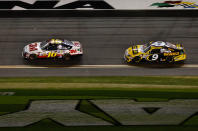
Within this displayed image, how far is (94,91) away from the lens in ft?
39.2

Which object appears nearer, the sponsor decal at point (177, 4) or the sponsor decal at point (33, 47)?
the sponsor decal at point (33, 47)

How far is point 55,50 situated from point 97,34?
3.24 metres

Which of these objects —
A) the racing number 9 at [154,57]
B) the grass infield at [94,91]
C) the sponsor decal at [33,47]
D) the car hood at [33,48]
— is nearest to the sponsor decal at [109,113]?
the grass infield at [94,91]

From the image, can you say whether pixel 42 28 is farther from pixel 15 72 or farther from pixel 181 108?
pixel 181 108

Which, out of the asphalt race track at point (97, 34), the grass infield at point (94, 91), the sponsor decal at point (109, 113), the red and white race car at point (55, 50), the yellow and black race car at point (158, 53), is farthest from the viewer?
the asphalt race track at point (97, 34)

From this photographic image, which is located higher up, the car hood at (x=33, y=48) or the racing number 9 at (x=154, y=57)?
the car hood at (x=33, y=48)

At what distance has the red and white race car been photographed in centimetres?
1570

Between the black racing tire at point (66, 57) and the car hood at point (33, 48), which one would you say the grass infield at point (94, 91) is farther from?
the car hood at point (33, 48)

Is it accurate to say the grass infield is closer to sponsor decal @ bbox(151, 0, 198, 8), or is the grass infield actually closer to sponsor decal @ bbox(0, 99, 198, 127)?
sponsor decal @ bbox(0, 99, 198, 127)

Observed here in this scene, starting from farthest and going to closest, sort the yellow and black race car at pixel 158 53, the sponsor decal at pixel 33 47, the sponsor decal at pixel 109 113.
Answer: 1. the sponsor decal at pixel 33 47
2. the yellow and black race car at pixel 158 53
3. the sponsor decal at pixel 109 113

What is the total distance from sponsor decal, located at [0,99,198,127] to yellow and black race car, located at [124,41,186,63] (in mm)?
5488

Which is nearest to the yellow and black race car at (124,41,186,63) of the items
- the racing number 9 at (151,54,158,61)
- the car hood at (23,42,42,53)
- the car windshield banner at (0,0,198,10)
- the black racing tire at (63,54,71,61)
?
the racing number 9 at (151,54,158,61)

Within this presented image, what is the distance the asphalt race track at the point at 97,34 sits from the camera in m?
16.6

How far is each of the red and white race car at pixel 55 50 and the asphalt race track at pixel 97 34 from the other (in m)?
0.76
